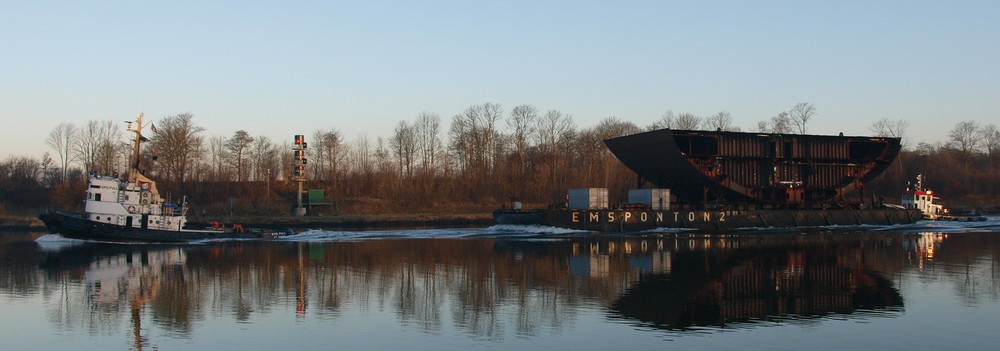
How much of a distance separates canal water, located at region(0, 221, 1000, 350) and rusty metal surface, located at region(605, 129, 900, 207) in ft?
51.9

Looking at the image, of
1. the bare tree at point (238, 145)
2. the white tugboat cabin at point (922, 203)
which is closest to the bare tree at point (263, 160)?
the bare tree at point (238, 145)

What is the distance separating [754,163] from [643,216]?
32.6ft

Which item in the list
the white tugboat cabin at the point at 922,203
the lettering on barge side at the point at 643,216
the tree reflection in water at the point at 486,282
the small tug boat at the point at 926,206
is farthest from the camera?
the white tugboat cabin at the point at 922,203

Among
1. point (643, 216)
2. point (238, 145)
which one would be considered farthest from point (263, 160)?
point (643, 216)

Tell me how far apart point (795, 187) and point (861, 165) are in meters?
6.31

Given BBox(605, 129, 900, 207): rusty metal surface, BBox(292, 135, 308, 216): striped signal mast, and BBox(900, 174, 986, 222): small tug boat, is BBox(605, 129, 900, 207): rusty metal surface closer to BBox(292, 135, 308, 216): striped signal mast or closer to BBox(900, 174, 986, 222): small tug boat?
BBox(900, 174, 986, 222): small tug boat

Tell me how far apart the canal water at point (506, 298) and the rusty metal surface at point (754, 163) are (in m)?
15.8

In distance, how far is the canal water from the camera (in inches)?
650

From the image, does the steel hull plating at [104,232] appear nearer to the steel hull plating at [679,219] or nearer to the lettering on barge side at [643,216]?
the steel hull plating at [679,219]

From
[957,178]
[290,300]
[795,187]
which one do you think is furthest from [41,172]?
[957,178]

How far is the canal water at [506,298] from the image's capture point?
1652 centimetres

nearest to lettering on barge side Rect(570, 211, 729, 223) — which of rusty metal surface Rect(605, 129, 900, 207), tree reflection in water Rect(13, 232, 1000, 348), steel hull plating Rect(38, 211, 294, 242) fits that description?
rusty metal surface Rect(605, 129, 900, 207)

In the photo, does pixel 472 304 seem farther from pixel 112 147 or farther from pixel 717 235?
pixel 112 147

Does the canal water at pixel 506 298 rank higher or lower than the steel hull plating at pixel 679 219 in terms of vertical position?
lower
